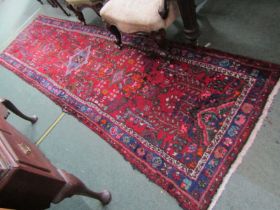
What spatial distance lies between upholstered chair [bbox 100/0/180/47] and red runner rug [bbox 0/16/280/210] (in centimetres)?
35

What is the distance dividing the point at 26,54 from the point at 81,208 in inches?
88.7

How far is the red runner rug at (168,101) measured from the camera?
5.09 feet

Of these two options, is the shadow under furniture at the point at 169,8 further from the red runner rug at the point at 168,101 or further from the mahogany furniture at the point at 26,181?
the mahogany furniture at the point at 26,181

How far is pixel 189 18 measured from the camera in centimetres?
186

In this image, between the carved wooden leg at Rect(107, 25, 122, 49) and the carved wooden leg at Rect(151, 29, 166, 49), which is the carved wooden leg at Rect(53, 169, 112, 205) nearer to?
the carved wooden leg at Rect(151, 29, 166, 49)

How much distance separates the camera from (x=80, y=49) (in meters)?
2.77

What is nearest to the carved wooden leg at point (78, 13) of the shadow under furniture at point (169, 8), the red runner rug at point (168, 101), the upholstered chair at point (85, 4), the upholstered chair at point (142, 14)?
the upholstered chair at point (85, 4)

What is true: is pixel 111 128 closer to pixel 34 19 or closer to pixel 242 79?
pixel 242 79

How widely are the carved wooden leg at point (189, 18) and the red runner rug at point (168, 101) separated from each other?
147 mm

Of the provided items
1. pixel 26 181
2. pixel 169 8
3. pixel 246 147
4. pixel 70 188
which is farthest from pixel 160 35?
pixel 26 181

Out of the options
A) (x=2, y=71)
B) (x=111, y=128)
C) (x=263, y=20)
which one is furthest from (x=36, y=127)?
(x=263, y=20)

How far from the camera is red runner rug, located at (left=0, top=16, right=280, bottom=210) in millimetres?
1553

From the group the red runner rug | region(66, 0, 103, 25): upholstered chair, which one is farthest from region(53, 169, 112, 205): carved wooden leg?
region(66, 0, 103, 25): upholstered chair

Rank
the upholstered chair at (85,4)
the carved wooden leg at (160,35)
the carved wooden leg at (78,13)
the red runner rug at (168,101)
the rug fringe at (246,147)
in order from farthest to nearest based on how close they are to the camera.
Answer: the carved wooden leg at (78,13) < the upholstered chair at (85,4) < the carved wooden leg at (160,35) < the red runner rug at (168,101) < the rug fringe at (246,147)
